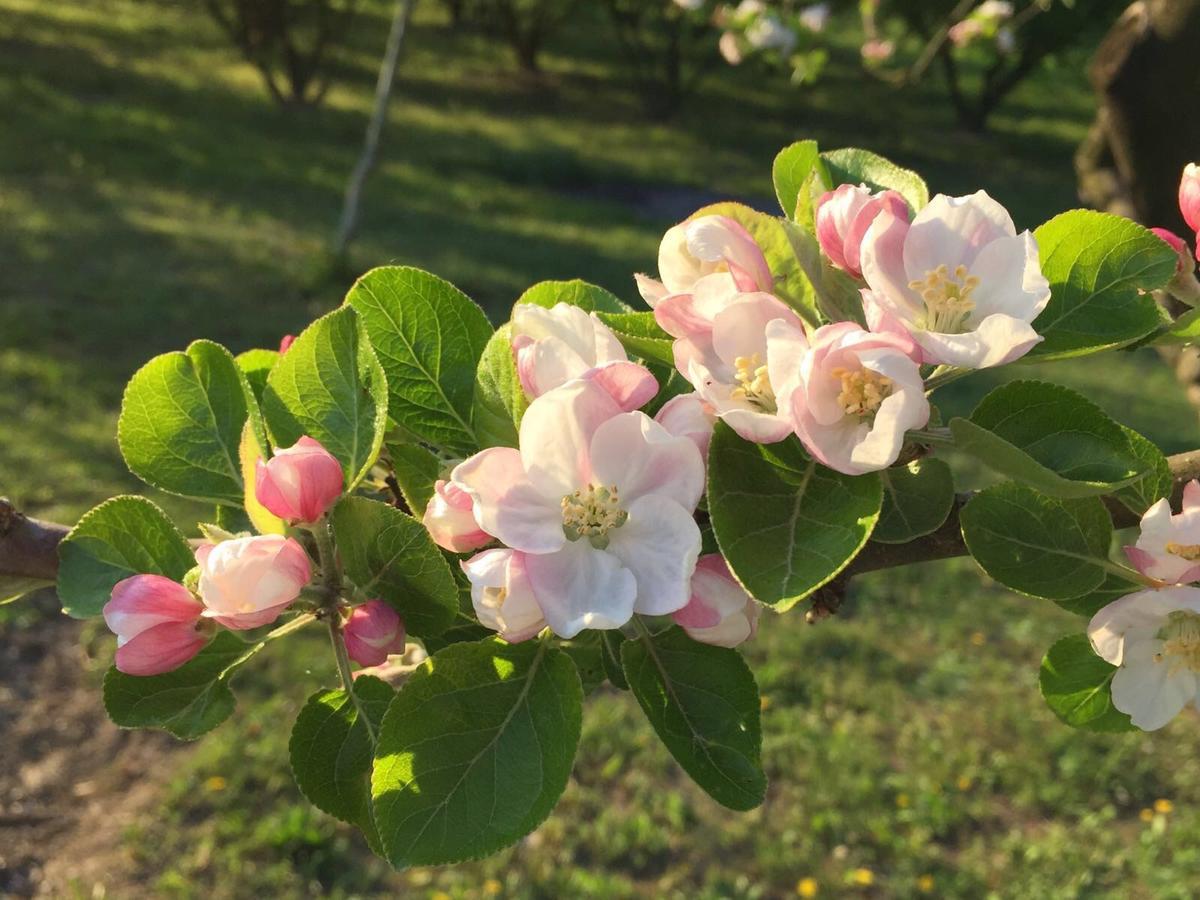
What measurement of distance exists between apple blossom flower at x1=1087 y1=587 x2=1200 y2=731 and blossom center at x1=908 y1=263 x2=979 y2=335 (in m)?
0.25

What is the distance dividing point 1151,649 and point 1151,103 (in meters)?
2.10

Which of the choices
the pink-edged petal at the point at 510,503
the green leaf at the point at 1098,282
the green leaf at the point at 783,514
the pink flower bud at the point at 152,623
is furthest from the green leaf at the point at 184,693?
the green leaf at the point at 1098,282

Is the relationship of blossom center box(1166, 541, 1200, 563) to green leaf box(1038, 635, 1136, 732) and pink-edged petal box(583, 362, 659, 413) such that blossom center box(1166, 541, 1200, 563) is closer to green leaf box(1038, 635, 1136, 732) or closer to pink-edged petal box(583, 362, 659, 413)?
green leaf box(1038, 635, 1136, 732)

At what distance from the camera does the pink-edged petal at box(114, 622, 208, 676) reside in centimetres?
82

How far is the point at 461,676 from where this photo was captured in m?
0.79

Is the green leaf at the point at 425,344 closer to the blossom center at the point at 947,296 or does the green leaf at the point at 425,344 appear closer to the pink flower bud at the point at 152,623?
the pink flower bud at the point at 152,623

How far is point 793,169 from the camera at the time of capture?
3.11 feet

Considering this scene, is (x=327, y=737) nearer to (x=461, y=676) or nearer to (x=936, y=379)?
(x=461, y=676)

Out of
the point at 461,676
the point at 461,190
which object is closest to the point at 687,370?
the point at 461,676

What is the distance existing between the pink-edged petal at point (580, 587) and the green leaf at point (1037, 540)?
269mm

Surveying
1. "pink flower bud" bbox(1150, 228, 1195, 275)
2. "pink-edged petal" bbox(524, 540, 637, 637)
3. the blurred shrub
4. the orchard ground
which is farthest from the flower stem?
the blurred shrub

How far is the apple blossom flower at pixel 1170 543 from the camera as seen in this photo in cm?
81

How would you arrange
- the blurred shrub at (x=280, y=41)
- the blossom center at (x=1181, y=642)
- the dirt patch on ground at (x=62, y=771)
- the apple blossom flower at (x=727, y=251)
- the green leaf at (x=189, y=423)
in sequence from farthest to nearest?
the blurred shrub at (x=280, y=41), the dirt patch on ground at (x=62, y=771), the green leaf at (x=189, y=423), the blossom center at (x=1181, y=642), the apple blossom flower at (x=727, y=251)

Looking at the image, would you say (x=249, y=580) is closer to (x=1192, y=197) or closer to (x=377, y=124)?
(x=1192, y=197)
